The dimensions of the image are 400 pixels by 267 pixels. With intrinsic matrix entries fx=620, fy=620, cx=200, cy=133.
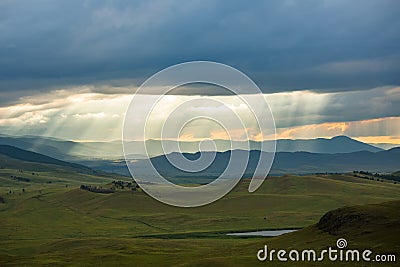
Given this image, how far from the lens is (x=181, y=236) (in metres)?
183

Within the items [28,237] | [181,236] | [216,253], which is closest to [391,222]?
[216,253]

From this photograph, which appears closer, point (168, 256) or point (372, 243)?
point (372, 243)

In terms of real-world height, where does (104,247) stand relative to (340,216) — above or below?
below

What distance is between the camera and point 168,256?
122m

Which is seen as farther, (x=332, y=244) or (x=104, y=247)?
(x=104, y=247)

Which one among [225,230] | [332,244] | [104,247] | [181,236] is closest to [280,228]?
[225,230]

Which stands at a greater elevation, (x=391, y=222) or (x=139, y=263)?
(x=391, y=222)

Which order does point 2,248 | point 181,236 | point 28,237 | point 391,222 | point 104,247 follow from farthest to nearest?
point 28,237, point 181,236, point 2,248, point 104,247, point 391,222

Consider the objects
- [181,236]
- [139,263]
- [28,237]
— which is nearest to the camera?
[139,263]

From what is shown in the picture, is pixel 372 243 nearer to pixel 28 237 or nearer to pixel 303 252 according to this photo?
pixel 303 252

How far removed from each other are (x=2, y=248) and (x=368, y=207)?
96.0m

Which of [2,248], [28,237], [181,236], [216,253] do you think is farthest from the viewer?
[28,237]

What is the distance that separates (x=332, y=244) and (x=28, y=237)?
391 ft

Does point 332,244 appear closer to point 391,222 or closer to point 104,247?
point 391,222
